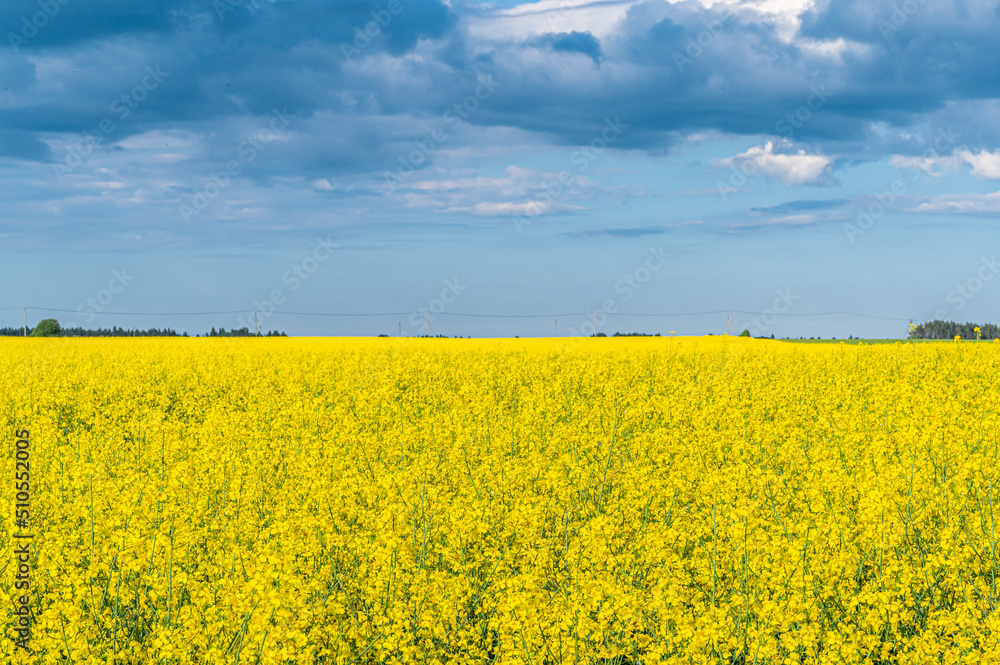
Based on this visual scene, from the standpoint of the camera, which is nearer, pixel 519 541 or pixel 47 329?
pixel 519 541

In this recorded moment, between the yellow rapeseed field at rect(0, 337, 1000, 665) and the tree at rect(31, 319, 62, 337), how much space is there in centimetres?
5648

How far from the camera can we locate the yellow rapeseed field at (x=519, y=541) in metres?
3.73

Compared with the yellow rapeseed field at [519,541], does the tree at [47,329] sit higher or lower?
higher

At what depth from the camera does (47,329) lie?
188ft

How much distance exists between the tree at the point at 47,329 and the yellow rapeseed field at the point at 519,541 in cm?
5648

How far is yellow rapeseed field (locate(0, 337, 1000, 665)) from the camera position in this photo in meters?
3.73

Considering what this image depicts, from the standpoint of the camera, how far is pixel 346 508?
5613 mm

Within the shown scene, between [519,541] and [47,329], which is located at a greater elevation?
[47,329]

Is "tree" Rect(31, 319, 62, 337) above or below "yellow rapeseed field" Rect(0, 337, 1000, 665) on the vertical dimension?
above

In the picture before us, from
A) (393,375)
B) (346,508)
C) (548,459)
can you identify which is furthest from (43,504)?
(393,375)

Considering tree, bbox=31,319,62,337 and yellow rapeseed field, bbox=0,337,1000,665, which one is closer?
yellow rapeseed field, bbox=0,337,1000,665

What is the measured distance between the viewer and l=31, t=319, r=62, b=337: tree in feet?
186

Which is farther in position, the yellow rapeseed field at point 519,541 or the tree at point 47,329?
the tree at point 47,329

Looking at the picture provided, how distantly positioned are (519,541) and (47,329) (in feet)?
→ 209
